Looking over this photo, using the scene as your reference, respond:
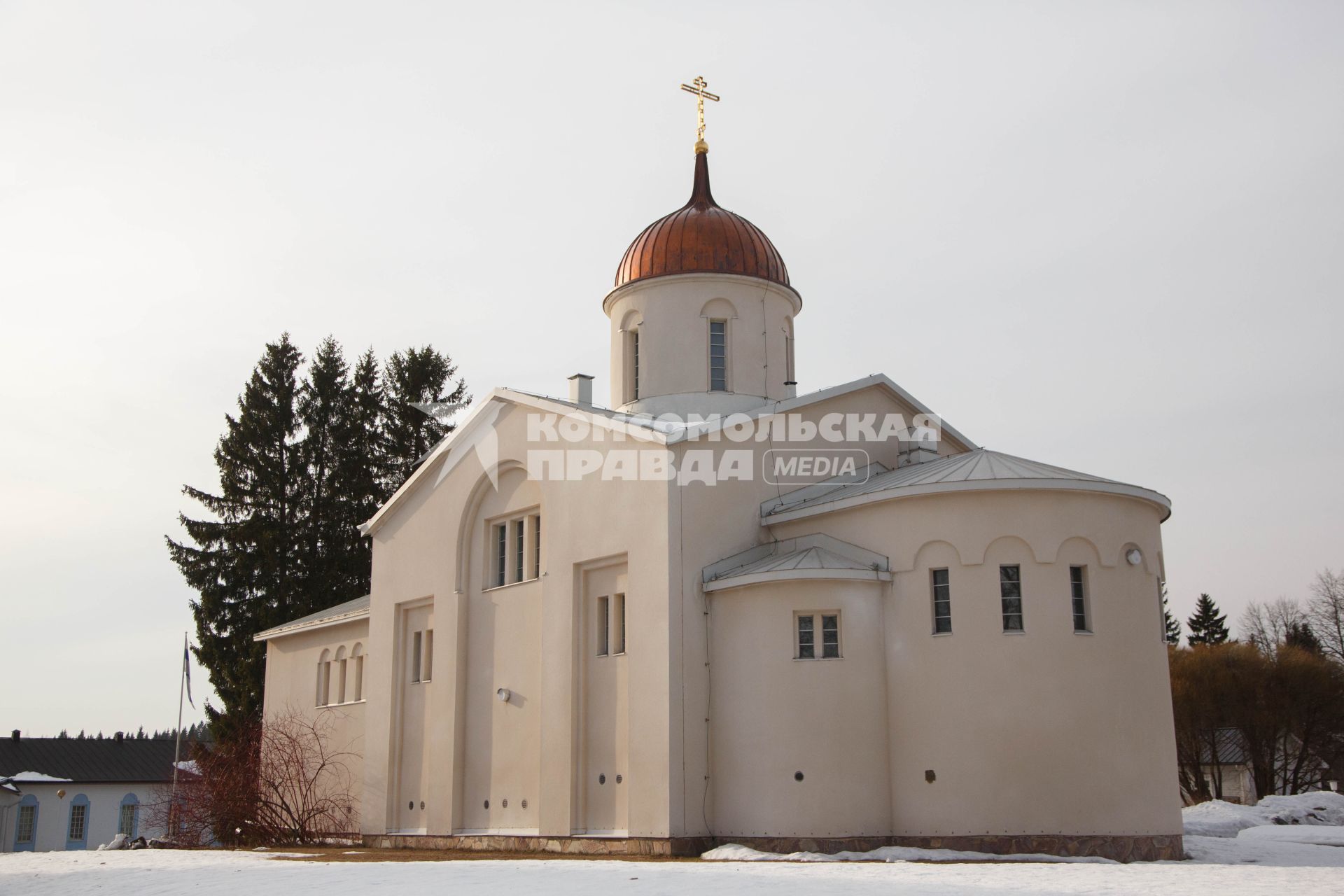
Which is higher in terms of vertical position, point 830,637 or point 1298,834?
point 830,637

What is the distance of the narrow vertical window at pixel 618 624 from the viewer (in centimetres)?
2111

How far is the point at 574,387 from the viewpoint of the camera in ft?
83.8

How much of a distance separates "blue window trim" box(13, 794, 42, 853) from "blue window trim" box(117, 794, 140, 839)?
3183 millimetres

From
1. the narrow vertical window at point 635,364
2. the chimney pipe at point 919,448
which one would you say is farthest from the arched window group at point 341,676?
the chimney pipe at point 919,448

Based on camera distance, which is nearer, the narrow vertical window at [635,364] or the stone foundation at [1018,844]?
the stone foundation at [1018,844]

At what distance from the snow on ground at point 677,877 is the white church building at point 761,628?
91.1 inches

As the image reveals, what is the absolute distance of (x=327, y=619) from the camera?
30.0 meters

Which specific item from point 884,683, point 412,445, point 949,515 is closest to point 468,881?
point 884,683

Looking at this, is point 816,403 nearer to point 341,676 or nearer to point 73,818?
point 341,676

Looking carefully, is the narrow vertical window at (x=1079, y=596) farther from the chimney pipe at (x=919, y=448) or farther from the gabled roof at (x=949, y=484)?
the chimney pipe at (x=919, y=448)

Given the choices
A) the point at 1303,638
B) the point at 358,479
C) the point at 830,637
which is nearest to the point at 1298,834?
the point at 830,637

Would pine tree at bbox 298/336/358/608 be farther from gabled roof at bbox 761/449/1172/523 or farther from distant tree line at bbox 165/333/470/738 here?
gabled roof at bbox 761/449/1172/523

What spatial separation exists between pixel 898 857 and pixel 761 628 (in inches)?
160

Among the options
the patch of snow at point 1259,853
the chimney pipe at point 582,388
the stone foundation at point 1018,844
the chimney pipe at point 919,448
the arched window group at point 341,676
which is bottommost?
the patch of snow at point 1259,853
